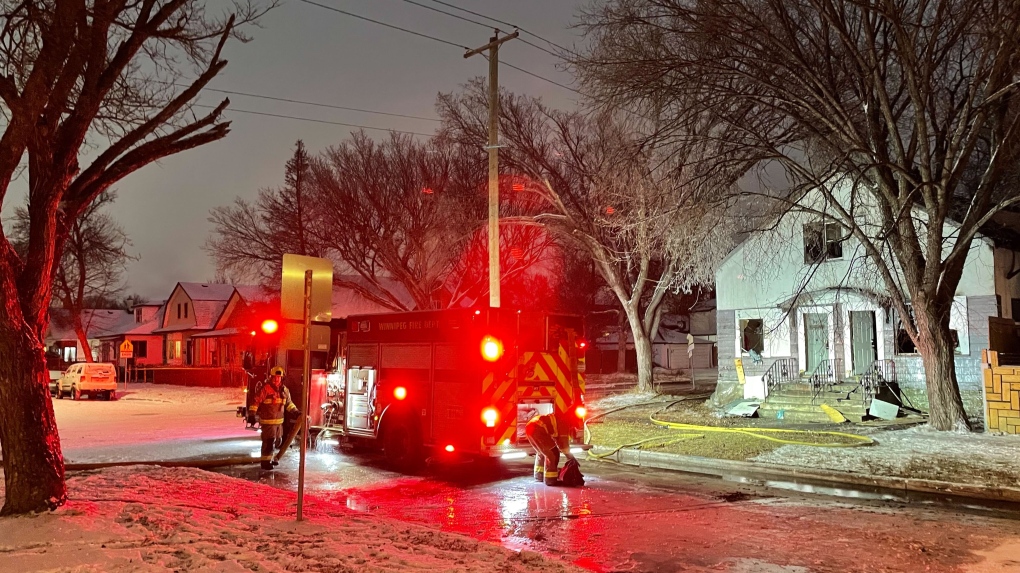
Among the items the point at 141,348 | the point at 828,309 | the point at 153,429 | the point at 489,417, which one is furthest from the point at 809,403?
the point at 141,348

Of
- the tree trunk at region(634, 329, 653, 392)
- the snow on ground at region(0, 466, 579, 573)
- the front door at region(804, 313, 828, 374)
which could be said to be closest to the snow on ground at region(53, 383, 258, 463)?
the snow on ground at region(0, 466, 579, 573)

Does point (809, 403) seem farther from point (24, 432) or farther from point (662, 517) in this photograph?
point (24, 432)

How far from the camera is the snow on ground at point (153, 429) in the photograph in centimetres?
1344

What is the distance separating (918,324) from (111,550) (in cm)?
1406

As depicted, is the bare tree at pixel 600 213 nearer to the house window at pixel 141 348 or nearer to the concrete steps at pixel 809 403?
the concrete steps at pixel 809 403

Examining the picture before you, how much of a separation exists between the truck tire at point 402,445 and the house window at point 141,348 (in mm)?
53899

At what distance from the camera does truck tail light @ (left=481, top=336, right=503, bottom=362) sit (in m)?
10.3

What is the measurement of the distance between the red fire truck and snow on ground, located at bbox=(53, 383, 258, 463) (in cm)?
343

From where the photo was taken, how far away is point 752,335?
23.5 metres

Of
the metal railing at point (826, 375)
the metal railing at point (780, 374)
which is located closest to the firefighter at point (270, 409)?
the metal railing at point (826, 375)

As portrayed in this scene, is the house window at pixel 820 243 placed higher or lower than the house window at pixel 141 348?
higher

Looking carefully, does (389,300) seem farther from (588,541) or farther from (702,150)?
(588,541)

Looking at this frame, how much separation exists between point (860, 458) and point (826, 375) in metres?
8.61

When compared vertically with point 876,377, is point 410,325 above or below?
above
